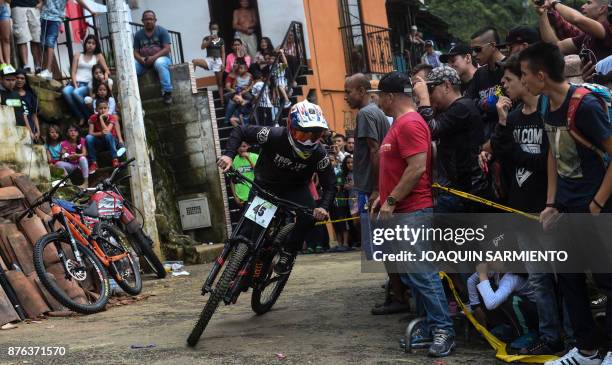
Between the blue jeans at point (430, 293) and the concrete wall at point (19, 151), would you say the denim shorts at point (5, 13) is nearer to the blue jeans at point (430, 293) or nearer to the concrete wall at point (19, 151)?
the concrete wall at point (19, 151)

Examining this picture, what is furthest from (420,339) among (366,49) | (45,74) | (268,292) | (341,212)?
(366,49)

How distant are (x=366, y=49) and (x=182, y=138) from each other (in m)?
8.75

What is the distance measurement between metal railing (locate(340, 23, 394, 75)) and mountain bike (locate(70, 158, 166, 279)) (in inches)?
483

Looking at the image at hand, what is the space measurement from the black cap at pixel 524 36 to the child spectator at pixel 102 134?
8515mm

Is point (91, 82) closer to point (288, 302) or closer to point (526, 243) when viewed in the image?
point (288, 302)

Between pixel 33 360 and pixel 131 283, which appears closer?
pixel 33 360

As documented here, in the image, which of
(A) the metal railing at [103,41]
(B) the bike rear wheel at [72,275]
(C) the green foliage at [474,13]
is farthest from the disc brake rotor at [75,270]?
(C) the green foliage at [474,13]

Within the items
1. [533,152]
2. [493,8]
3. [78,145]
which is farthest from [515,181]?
[493,8]

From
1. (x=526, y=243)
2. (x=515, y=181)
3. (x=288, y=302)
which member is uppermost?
(x=515, y=181)

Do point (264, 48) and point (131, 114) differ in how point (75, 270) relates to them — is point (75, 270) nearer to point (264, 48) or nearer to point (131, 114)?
point (131, 114)

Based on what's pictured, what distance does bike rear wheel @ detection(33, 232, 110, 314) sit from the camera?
880cm

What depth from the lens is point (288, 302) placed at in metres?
9.09

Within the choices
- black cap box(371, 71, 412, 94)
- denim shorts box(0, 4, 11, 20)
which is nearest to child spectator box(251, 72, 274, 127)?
denim shorts box(0, 4, 11, 20)

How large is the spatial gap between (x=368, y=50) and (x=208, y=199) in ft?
30.3
